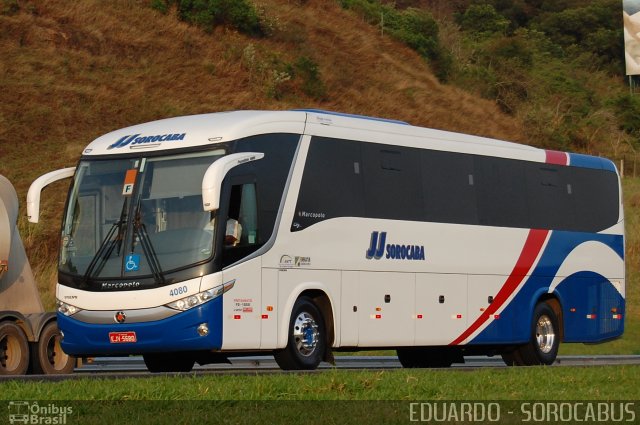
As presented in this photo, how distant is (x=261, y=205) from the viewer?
18.1 meters

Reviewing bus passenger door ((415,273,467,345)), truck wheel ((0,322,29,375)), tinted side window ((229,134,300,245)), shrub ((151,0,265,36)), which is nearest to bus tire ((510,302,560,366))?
bus passenger door ((415,273,467,345))

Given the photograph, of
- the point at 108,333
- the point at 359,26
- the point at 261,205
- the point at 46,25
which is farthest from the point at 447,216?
the point at 359,26

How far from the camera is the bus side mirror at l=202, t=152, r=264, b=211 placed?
54.6 ft

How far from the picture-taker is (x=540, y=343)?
2419 cm

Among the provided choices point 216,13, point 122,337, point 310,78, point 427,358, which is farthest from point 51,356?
point 216,13

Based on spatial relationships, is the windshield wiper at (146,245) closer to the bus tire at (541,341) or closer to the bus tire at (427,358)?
the bus tire at (427,358)

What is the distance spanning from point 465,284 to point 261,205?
557 centimetres

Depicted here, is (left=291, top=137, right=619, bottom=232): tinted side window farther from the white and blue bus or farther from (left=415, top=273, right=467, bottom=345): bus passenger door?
(left=415, top=273, right=467, bottom=345): bus passenger door

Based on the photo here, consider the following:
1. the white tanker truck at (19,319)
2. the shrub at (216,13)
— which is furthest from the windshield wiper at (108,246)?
the shrub at (216,13)

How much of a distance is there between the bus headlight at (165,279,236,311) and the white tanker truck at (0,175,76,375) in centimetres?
276

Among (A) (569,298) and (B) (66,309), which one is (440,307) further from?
(B) (66,309)

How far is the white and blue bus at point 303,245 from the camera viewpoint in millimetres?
17516

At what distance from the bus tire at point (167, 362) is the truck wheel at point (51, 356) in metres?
1.17

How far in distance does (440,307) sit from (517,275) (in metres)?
2.46
